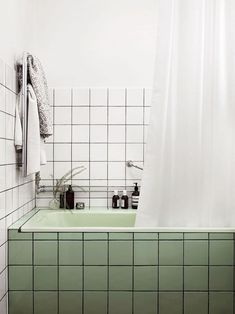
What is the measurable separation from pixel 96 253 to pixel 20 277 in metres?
0.40

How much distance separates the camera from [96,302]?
5.62ft

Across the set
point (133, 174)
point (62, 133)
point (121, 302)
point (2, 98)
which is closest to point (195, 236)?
point (121, 302)

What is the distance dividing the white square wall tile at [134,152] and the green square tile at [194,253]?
0.96 m

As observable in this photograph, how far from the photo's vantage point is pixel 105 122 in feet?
8.39

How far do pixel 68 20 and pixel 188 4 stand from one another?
119cm

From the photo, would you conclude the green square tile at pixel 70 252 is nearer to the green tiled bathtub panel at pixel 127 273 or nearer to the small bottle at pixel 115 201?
the green tiled bathtub panel at pixel 127 273

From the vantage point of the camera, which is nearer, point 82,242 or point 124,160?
point 82,242

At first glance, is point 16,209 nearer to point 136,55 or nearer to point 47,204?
point 47,204

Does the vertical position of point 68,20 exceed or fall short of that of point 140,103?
it exceeds it

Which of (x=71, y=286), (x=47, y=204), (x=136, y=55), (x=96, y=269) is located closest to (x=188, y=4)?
(x=136, y=55)

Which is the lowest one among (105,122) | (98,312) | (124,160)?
(98,312)

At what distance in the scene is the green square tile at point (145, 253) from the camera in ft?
5.60

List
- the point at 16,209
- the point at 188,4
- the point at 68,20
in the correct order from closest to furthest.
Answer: the point at 188,4, the point at 16,209, the point at 68,20

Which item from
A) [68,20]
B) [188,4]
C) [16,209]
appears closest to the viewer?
[188,4]
